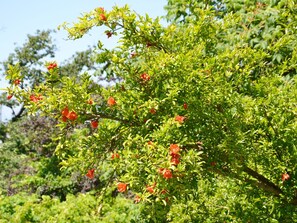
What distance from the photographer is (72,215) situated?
7.74 metres

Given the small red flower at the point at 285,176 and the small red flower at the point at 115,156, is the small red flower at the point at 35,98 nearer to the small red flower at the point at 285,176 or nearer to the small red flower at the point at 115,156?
the small red flower at the point at 115,156

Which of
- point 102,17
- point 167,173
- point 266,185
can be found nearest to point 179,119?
point 167,173

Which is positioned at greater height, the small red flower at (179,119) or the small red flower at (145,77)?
the small red flower at (145,77)

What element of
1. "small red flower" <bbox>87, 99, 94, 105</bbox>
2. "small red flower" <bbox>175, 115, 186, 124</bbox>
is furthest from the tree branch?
"small red flower" <bbox>87, 99, 94, 105</bbox>

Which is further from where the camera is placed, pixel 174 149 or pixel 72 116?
pixel 72 116

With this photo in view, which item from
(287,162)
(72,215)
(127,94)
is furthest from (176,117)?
(72,215)

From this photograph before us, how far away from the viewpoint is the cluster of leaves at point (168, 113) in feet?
10.6

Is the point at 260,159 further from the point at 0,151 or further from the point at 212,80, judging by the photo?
the point at 0,151

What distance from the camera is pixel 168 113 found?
3.43 m

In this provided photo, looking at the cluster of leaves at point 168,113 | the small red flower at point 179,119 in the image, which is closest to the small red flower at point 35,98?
the cluster of leaves at point 168,113

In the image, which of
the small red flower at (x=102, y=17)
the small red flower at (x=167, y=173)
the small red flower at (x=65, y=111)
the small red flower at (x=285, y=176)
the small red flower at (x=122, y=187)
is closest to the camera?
the small red flower at (x=167, y=173)

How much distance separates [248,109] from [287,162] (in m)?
0.67

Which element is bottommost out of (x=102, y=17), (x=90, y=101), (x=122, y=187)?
(x=122, y=187)

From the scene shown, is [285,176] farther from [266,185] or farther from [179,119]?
[179,119]
